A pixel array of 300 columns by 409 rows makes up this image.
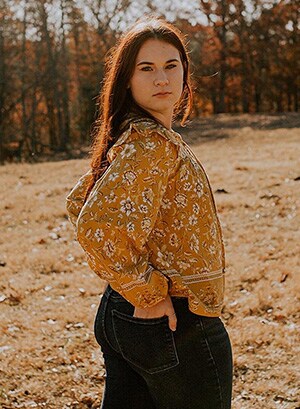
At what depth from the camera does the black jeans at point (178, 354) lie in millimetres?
1618

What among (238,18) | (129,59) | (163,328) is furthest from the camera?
(238,18)

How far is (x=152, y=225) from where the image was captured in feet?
5.21

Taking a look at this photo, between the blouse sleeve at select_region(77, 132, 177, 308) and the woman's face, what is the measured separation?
0.19m

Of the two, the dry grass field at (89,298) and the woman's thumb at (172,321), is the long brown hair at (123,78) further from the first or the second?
the dry grass field at (89,298)

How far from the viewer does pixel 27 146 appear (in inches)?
859

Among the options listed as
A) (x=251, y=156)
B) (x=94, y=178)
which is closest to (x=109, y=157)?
(x=94, y=178)

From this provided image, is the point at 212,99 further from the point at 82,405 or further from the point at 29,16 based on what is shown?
the point at 82,405

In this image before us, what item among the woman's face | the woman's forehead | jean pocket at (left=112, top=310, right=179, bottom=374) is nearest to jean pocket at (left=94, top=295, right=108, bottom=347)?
jean pocket at (left=112, top=310, right=179, bottom=374)

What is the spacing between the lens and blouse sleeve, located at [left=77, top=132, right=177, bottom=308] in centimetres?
157

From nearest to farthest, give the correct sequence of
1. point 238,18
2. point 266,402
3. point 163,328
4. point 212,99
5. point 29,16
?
point 163,328
point 266,402
point 29,16
point 238,18
point 212,99

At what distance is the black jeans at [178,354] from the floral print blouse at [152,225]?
56 mm

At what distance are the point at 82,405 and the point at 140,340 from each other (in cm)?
181

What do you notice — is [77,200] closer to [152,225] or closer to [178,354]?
[152,225]

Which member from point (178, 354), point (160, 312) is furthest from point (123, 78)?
point (178, 354)
